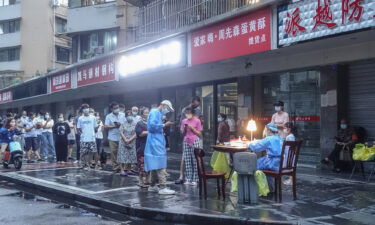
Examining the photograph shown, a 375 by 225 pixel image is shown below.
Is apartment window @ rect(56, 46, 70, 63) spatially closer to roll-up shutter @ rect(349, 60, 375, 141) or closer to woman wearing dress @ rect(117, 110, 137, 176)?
woman wearing dress @ rect(117, 110, 137, 176)

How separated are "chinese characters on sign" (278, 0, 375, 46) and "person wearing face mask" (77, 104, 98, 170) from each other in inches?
234

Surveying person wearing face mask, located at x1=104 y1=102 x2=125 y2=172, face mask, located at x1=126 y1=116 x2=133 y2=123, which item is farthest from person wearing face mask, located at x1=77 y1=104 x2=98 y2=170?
face mask, located at x1=126 y1=116 x2=133 y2=123

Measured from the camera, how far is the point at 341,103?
37.3ft

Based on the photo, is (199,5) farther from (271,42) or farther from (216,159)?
(216,159)

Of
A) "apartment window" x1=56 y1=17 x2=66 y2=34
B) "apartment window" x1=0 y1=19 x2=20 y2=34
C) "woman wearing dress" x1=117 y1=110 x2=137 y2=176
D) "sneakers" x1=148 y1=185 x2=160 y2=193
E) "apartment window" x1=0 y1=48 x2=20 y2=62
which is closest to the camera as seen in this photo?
"sneakers" x1=148 y1=185 x2=160 y2=193

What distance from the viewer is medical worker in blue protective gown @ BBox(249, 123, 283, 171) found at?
757 centimetres

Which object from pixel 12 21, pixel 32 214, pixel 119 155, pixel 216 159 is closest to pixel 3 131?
pixel 119 155

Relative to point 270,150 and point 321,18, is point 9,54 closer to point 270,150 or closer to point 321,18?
point 321,18

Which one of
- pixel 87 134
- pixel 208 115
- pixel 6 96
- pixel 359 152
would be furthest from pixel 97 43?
pixel 359 152

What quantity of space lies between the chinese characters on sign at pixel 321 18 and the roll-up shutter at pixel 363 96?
107 inches

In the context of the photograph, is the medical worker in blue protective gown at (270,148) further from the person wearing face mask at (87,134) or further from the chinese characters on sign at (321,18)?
the person wearing face mask at (87,134)

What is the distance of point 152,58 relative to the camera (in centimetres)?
1403

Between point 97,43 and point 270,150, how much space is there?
19.6 m

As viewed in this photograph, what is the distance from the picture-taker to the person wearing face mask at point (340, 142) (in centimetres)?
1075
